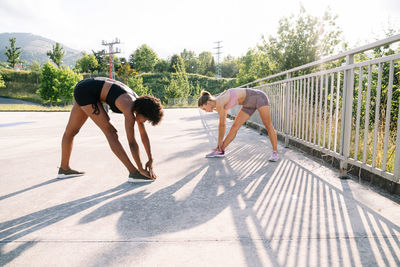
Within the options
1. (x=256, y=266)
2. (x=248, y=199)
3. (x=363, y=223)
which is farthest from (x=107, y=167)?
(x=363, y=223)

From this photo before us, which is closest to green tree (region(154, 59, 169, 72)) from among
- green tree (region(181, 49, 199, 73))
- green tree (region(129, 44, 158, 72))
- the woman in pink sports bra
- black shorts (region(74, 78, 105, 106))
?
green tree (region(129, 44, 158, 72))

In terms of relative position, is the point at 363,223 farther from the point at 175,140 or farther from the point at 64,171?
the point at 175,140

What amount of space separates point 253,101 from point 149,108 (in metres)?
1.97

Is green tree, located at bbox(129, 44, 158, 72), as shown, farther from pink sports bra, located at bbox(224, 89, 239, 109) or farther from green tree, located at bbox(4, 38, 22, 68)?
pink sports bra, located at bbox(224, 89, 239, 109)

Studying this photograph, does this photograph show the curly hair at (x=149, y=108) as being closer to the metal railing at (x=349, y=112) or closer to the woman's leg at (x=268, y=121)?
the woman's leg at (x=268, y=121)

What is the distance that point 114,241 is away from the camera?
1642mm

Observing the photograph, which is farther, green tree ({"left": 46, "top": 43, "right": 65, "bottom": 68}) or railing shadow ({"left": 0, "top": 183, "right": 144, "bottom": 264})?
green tree ({"left": 46, "top": 43, "right": 65, "bottom": 68})

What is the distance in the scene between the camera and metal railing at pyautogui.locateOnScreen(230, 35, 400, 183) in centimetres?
241

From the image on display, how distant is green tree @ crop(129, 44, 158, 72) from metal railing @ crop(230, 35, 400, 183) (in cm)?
6286

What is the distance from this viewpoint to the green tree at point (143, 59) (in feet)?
215

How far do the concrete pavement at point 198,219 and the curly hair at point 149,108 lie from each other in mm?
734

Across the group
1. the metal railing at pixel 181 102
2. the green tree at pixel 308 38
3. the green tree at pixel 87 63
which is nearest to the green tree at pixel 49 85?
the metal railing at pixel 181 102

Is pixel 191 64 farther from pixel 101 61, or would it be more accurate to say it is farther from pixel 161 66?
pixel 101 61

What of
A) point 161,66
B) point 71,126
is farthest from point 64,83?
point 71,126
